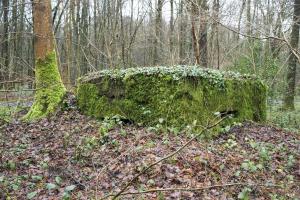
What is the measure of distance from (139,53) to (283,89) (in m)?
23.2

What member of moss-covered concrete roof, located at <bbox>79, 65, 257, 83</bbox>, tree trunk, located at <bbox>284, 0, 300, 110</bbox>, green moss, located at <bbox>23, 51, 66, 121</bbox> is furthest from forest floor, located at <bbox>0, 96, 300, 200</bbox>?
tree trunk, located at <bbox>284, 0, 300, 110</bbox>

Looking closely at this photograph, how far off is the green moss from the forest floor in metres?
1.12

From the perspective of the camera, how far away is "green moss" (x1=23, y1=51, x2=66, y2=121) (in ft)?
30.6

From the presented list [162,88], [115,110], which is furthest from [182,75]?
[115,110]

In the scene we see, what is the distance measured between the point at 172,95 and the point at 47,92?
3674 mm

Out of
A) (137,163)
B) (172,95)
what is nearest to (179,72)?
(172,95)

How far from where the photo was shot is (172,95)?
25.4 feet

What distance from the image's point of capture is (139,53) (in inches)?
1431

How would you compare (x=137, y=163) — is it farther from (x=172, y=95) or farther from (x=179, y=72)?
(x=179, y=72)

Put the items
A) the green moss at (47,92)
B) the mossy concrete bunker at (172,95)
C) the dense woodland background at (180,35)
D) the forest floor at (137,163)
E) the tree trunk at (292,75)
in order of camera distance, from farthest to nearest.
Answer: the tree trunk at (292,75) < the dense woodland background at (180,35) < the green moss at (47,92) < the mossy concrete bunker at (172,95) < the forest floor at (137,163)

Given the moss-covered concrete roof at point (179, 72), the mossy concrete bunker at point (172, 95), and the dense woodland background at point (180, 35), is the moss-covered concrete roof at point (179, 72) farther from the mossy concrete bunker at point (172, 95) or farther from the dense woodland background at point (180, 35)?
the dense woodland background at point (180, 35)

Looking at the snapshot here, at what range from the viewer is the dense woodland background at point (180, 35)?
10.4m

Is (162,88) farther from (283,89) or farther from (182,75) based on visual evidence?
(283,89)

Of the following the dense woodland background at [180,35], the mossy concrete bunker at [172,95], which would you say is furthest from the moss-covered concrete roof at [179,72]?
the dense woodland background at [180,35]
